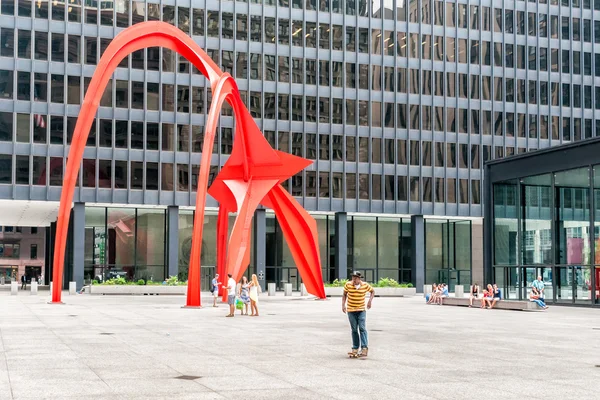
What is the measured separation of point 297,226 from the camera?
1644 inches

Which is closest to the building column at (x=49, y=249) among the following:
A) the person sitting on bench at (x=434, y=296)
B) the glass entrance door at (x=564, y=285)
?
the person sitting on bench at (x=434, y=296)

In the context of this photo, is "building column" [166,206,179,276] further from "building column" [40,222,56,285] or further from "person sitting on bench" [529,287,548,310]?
"person sitting on bench" [529,287,548,310]

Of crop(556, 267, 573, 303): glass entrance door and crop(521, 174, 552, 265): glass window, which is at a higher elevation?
crop(521, 174, 552, 265): glass window

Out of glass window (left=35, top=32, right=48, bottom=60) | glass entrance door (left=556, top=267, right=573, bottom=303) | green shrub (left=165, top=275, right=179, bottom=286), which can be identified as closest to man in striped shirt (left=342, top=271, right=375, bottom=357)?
glass entrance door (left=556, top=267, right=573, bottom=303)

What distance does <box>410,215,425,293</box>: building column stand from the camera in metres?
66.4

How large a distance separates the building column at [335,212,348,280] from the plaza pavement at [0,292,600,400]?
1532 inches

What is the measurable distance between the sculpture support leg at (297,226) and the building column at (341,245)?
21.9 meters

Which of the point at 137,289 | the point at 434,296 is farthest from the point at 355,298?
the point at 137,289

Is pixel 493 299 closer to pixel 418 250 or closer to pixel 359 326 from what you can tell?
pixel 359 326

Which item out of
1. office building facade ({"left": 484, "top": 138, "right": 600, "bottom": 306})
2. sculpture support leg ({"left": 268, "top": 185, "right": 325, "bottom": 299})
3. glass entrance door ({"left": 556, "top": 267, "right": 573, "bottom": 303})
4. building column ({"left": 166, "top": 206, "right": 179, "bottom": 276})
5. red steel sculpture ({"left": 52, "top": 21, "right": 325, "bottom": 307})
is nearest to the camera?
red steel sculpture ({"left": 52, "top": 21, "right": 325, "bottom": 307})

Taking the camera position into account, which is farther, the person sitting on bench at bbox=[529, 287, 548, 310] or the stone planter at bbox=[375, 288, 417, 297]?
the stone planter at bbox=[375, 288, 417, 297]

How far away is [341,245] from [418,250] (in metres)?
6.73

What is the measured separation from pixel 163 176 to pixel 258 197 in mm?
22686

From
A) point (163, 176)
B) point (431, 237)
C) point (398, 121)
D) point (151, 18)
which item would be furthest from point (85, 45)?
point (431, 237)
